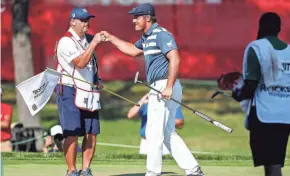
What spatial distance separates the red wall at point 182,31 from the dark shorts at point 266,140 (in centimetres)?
1279

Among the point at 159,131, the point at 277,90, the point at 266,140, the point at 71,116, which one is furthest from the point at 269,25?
the point at 71,116

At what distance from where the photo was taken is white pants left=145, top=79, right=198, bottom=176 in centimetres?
1136

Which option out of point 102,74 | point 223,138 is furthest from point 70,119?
point 223,138

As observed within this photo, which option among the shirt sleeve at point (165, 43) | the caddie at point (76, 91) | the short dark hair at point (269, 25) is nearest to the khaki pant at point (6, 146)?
the caddie at point (76, 91)

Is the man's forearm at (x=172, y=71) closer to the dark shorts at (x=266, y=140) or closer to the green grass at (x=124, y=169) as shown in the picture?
the dark shorts at (x=266, y=140)

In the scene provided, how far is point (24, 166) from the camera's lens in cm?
1327

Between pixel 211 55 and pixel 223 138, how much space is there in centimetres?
388

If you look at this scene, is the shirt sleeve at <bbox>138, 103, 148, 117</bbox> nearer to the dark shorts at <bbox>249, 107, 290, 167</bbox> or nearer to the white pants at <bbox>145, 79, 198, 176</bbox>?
the white pants at <bbox>145, 79, 198, 176</bbox>

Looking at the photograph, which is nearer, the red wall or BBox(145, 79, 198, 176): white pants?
BBox(145, 79, 198, 176): white pants

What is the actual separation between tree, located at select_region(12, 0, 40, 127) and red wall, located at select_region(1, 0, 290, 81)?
0.98 ft

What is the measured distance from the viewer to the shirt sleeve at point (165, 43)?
11.2 m

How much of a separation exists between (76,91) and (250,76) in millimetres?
2734

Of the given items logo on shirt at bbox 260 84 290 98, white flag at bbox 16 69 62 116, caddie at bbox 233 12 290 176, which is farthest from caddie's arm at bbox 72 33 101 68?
logo on shirt at bbox 260 84 290 98

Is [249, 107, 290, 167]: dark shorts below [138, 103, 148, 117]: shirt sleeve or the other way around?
the other way around
